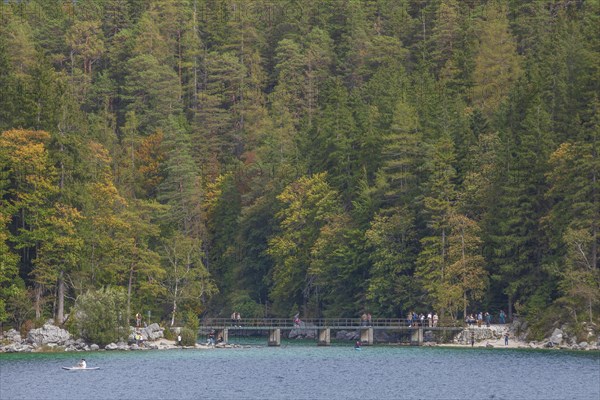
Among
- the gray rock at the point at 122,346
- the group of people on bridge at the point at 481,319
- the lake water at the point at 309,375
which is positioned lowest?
the lake water at the point at 309,375

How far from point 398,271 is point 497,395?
42.2 m

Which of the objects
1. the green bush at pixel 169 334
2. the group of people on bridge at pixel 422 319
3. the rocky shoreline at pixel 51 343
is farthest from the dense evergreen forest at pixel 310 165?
the green bush at pixel 169 334

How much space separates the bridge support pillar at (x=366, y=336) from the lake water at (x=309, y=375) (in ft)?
23.7

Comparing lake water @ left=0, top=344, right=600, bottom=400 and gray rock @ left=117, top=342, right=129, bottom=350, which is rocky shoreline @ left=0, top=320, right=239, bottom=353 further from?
lake water @ left=0, top=344, right=600, bottom=400

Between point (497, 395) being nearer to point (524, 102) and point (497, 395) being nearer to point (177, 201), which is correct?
point (524, 102)

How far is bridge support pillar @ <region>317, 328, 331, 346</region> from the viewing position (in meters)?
105

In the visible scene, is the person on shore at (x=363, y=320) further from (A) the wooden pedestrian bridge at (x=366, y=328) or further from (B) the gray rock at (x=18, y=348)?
(B) the gray rock at (x=18, y=348)

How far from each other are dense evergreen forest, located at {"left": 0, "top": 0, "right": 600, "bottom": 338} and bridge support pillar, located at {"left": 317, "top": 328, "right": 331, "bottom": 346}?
220 inches

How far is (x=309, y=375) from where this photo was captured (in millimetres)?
77562

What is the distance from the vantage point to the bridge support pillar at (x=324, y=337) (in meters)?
105

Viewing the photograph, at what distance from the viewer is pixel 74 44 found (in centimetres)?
17000

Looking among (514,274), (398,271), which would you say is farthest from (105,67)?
(514,274)

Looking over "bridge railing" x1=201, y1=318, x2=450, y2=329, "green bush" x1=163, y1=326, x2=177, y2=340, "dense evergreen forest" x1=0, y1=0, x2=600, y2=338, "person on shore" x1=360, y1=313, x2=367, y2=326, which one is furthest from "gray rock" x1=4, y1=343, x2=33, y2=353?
"person on shore" x1=360, y1=313, x2=367, y2=326

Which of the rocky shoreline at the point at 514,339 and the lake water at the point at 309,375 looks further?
the rocky shoreline at the point at 514,339
